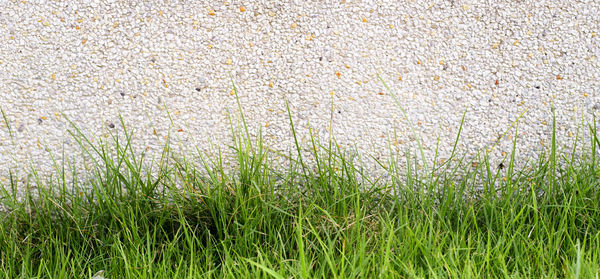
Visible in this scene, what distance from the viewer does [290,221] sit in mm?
1931

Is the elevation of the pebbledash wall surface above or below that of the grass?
above

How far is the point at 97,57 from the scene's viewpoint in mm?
2354

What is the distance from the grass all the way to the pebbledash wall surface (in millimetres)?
170

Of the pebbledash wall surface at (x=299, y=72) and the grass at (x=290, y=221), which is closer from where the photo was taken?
the grass at (x=290, y=221)

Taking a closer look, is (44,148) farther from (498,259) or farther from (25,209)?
(498,259)

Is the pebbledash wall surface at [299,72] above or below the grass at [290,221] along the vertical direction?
above

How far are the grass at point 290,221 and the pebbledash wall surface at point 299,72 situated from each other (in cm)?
17

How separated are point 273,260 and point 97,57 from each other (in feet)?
3.85

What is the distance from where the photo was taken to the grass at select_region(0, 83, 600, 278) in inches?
69.1

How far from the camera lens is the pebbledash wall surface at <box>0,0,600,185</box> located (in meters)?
2.27

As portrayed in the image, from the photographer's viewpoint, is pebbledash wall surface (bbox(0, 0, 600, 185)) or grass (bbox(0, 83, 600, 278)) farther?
pebbledash wall surface (bbox(0, 0, 600, 185))

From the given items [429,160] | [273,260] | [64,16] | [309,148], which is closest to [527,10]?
[429,160]

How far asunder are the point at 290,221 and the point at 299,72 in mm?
699

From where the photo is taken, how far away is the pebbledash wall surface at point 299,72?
7.46 ft
